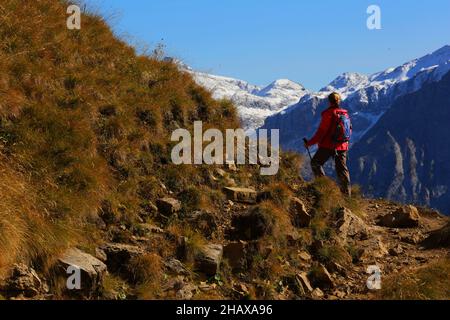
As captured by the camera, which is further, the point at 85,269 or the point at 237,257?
the point at 237,257

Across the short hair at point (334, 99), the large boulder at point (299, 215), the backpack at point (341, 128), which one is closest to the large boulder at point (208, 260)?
the large boulder at point (299, 215)

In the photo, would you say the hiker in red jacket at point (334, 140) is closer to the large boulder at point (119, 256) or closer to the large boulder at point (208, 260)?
the large boulder at point (208, 260)

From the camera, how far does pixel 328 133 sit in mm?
15047

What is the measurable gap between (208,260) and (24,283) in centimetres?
345

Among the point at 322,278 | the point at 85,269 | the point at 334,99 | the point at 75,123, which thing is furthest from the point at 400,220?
the point at 85,269

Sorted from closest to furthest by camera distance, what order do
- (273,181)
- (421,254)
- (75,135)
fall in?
1. (75,135)
2. (421,254)
3. (273,181)

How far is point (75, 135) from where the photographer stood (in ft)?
36.6

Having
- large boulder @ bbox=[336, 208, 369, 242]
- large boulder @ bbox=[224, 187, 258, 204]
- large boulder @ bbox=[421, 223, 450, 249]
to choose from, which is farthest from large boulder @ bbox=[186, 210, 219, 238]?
large boulder @ bbox=[421, 223, 450, 249]

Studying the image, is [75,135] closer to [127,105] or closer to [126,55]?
[127,105]

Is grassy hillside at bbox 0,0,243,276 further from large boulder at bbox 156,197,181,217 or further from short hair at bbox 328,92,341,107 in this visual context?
short hair at bbox 328,92,341,107

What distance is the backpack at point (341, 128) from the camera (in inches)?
579

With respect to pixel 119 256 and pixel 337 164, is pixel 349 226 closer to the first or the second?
pixel 337 164

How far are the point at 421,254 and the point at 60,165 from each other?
829cm
